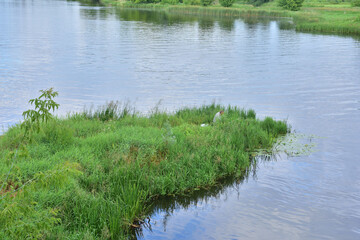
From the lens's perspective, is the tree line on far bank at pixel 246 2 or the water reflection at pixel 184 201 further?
the tree line on far bank at pixel 246 2

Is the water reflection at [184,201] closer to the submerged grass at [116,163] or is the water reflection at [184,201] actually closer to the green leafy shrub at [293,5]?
the submerged grass at [116,163]

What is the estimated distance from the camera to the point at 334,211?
8.82 meters

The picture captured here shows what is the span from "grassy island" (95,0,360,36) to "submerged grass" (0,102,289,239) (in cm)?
4495

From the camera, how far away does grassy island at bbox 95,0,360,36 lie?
53812 millimetres

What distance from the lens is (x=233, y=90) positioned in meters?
21.7

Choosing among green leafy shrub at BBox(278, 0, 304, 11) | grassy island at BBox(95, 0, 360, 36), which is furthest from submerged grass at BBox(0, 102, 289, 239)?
green leafy shrub at BBox(278, 0, 304, 11)

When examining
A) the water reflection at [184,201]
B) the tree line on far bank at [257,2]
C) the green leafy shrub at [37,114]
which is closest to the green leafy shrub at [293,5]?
the tree line on far bank at [257,2]

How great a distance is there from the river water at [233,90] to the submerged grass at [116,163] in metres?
0.61

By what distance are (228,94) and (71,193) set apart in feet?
46.3

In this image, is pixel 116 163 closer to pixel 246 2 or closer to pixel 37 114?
pixel 37 114

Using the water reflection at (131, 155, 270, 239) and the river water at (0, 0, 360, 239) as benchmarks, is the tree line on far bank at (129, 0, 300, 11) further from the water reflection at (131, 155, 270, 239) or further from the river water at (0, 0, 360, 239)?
the water reflection at (131, 155, 270, 239)

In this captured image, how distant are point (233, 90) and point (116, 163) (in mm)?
13538

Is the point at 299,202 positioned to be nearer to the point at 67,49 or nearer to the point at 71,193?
the point at 71,193

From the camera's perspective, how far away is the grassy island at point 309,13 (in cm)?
5381
